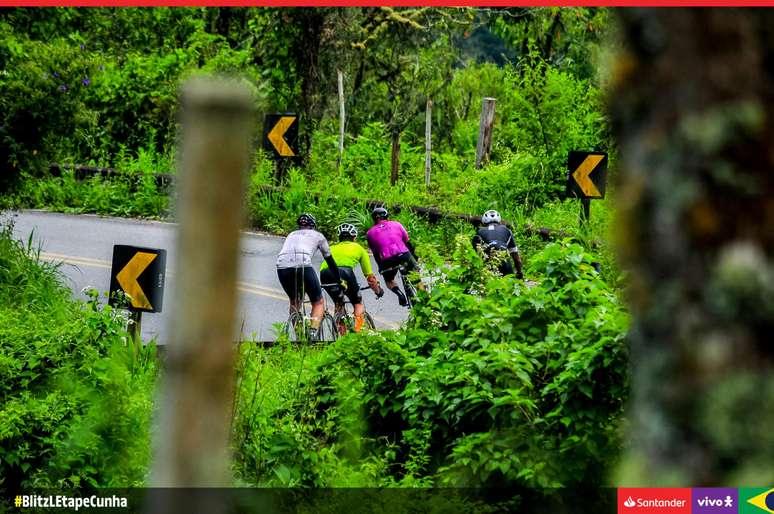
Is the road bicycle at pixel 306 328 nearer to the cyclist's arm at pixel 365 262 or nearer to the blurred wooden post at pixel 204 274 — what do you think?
the cyclist's arm at pixel 365 262

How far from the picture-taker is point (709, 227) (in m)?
1.38

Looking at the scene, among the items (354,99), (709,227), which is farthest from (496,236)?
(354,99)

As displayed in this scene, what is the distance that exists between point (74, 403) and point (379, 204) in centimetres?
1250

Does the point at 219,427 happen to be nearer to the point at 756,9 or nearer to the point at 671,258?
the point at 671,258

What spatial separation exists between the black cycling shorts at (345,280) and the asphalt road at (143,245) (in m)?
0.78

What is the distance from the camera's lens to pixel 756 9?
145 centimetres

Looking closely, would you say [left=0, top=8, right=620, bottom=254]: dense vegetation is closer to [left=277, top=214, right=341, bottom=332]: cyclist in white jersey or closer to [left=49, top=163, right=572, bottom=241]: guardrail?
[left=49, top=163, right=572, bottom=241]: guardrail

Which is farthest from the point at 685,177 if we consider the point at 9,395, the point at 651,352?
the point at 9,395

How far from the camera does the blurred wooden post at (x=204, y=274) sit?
3.95 feet

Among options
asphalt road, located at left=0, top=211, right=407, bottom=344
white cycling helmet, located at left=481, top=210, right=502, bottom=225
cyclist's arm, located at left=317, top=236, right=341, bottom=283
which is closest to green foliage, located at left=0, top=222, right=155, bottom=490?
cyclist's arm, located at left=317, top=236, right=341, bottom=283

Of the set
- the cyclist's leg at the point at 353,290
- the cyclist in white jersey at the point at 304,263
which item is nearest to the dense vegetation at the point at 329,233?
the cyclist in white jersey at the point at 304,263

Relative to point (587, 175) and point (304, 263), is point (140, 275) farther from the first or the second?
point (587, 175)

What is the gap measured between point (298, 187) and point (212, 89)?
808 inches

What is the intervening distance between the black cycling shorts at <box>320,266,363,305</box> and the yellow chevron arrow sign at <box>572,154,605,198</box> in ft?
11.9
